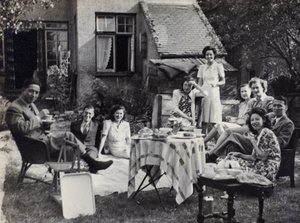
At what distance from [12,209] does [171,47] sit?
7.74m

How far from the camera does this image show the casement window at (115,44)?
13047 mm

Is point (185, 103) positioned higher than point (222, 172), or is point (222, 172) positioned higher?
point (185, 103)

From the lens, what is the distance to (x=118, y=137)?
8.02m

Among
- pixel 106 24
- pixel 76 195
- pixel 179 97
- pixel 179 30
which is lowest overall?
pixel 76 195

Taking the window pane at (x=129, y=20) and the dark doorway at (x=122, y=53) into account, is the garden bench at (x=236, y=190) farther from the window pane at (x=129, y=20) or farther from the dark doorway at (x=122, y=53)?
the window pane at (x=129, y=20)

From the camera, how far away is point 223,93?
458 inches

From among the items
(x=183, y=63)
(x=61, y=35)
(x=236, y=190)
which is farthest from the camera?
(x=61, y=35)

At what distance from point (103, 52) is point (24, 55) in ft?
8.21

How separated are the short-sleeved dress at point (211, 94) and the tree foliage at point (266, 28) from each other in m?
1.93

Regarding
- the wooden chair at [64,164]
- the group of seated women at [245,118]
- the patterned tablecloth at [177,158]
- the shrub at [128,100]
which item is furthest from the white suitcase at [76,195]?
the shrub at [128,100]

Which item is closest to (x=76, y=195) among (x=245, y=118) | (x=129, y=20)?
(x=245, y=118)

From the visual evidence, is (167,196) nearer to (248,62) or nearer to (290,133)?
(290,133)

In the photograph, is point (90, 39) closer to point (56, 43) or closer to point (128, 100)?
point (56, 43)

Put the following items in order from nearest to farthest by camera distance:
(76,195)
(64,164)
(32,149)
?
(76,195) < (64,164) < (32,149)
